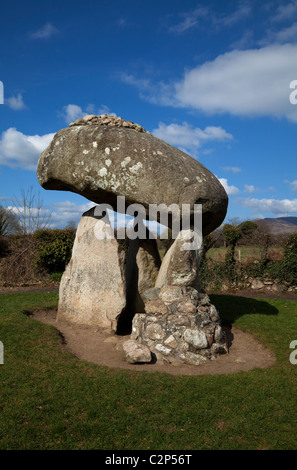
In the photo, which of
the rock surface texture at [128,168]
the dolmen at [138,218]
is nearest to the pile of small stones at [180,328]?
the dolmen at [138,218]

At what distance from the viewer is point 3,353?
6.92 m

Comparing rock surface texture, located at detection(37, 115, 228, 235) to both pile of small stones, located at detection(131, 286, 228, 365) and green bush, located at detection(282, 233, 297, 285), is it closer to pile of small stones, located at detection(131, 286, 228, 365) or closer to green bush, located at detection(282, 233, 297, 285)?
pile of small stones, located at detection(131, 286, 228, 365)

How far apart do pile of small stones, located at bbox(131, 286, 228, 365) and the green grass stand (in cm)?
74

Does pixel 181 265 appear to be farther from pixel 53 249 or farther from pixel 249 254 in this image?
pixel 249 254

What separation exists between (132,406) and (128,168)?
443 centimetres

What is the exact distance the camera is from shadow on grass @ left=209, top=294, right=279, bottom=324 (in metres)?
10.8

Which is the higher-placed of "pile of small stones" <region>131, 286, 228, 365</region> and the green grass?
"pile of small stones" <region>131, 286, 228, 365</region>

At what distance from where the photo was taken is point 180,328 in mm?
6996

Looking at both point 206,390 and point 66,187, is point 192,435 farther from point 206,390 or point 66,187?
point 66,187

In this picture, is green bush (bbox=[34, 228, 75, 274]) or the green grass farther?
green bush (bbox=[34, 228, 75, 274])

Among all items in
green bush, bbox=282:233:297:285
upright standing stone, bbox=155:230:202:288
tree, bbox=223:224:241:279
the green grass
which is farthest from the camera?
tree, bbox=223:224:241:279

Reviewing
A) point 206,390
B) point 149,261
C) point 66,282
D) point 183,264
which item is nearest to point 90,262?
point 66,282

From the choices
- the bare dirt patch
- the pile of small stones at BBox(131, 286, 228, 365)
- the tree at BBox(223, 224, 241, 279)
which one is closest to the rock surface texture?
the pile of small stones at BBox(131, 286, 228, 365)
